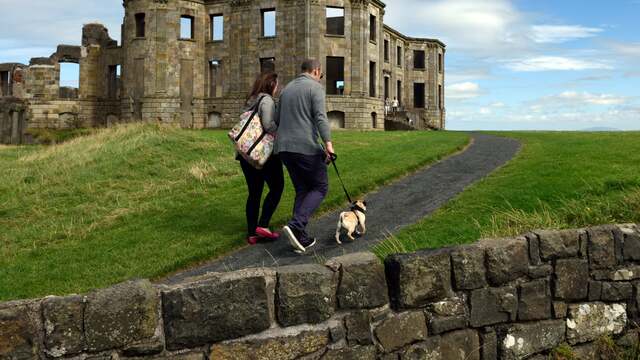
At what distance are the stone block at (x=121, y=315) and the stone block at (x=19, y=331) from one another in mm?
284

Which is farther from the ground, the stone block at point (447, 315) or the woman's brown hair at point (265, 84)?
the woman's brown hair at point (265, 84)

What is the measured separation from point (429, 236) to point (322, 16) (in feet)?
102

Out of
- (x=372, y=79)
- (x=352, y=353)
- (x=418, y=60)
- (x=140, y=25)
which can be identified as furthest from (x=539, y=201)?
(x=418, y=60)

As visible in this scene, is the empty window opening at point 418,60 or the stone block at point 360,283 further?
the empty window opening at point 418,60

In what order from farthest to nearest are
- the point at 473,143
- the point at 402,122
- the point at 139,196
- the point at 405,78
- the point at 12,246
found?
the point at 405,78, the point at 402,122, the point at 473,143, the point at 139,196, the point at 12,246

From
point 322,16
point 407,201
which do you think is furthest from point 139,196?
point 322,16

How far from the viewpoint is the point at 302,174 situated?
22.6 feet

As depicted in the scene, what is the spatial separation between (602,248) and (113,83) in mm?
44130

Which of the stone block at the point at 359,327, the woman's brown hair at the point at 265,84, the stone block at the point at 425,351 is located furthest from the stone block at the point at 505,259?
the woman's brown hair at the point at 265,84

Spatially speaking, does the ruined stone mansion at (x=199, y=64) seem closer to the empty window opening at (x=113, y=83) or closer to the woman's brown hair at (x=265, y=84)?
the empty window opening at (x=113, y=83)

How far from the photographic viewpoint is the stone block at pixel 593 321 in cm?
537

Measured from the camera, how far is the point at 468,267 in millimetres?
4707

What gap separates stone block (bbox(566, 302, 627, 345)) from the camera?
17.6 feet

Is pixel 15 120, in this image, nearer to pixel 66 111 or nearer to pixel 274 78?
pixel 66 111
